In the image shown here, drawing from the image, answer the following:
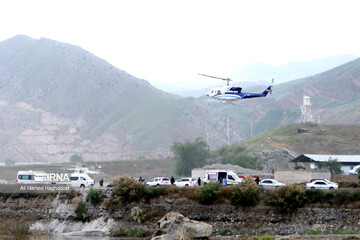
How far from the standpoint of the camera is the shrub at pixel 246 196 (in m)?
54.3

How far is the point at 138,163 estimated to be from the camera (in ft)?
486

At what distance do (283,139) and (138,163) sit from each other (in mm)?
33134

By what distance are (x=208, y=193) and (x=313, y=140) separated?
3497 inches

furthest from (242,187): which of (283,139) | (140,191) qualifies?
(283,139)

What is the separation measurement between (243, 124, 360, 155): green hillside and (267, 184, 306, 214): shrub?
7622 cm

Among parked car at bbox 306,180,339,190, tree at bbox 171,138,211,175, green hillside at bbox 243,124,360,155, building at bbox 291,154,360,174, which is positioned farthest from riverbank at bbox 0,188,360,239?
green hillside at bbox 243,124,360,155

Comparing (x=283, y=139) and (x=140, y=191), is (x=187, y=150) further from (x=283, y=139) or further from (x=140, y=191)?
(x=140, y=191)

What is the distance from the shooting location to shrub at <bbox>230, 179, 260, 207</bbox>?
54.3 meters

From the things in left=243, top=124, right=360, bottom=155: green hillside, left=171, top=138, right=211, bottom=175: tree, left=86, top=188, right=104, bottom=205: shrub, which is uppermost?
left=243, top=124, right=360, bottom=155: green hillside

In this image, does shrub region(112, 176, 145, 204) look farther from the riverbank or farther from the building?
the building

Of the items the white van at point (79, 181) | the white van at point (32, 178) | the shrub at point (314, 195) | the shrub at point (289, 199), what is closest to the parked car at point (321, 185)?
the shrub at point (314, 195)

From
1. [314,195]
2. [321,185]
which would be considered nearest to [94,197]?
[314,195]

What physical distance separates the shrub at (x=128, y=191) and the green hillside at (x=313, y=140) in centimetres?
7503

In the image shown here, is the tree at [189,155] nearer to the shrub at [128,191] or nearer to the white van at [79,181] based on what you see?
the white van at [79,181]
